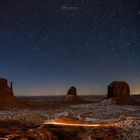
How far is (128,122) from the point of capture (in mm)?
29672

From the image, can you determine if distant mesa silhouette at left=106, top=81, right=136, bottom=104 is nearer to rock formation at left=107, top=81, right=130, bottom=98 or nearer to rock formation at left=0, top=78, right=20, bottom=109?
rock formation at left=107, top=81, right=130, bottom=98

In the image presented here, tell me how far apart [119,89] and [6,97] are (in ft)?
95.0

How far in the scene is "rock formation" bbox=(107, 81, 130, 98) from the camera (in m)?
75.8

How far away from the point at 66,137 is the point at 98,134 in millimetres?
2520

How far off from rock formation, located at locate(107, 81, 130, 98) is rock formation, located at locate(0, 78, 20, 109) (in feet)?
84.2

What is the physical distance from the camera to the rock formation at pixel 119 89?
7581 cm

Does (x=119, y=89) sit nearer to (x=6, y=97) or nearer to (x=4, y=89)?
(x=4, y=89)

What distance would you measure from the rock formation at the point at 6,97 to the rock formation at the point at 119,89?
84.2 feet

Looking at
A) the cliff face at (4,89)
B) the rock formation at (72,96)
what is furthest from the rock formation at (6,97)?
the rock formation at (72,96)

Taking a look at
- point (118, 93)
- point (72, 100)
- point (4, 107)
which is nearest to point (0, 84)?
point (4, 107)

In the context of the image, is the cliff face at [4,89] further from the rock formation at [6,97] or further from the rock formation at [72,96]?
the rock formation at [72,96]

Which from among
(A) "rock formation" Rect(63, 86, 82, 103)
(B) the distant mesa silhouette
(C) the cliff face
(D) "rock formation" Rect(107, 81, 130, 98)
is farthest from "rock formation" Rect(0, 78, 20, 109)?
(A) "rock formation" Rect(63, 86, 82, 103)

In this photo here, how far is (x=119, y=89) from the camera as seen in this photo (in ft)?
250

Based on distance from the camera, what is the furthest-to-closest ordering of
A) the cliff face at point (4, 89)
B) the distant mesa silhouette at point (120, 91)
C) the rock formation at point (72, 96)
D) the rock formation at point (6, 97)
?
the rock formation at point (72, 96) → the distant mesa silhouette at point (120, 91) → the cliff face at point (4, 89) → the rock formation at point (6, 97)
